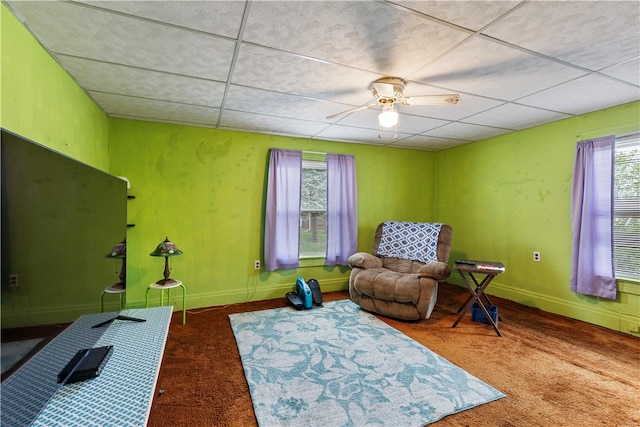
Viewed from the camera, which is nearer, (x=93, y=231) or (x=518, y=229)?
(x=93, y=231)

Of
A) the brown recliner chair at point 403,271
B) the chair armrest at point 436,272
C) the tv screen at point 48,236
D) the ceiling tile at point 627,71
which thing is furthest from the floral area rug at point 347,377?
the ceiling tile at point 627,71

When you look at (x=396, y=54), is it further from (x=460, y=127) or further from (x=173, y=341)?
(x=173, y=341)

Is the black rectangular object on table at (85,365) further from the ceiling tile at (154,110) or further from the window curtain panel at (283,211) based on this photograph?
the window curtain panel at (283,211)

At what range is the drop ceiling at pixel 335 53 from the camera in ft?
4.73

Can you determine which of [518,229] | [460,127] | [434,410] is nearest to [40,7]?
[434,410]

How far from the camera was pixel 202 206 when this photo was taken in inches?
138

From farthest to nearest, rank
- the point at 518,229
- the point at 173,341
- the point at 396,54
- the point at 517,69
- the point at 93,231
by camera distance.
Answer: the point at 518,229 < the point at 173,341 < the point at 517,69 < the point at 396,54 < the point at 93,231

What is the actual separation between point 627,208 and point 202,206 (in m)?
4.42

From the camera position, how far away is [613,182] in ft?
9.08

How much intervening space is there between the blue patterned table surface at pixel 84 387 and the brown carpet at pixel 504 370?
324 millimetres

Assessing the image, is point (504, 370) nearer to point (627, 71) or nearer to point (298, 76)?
point (627, 71)

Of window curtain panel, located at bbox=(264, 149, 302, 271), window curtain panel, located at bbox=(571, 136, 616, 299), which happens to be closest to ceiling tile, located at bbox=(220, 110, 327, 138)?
window curtain panel, located at bbox=(264, 149, 302, 271)

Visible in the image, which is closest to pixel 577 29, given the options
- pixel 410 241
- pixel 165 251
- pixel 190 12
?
pixel 190 12

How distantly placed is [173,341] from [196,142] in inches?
86.2
